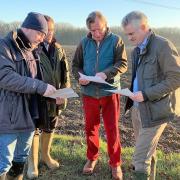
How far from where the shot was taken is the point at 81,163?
5691 millimetres

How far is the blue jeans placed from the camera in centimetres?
413

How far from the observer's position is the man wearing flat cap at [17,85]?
157 inches

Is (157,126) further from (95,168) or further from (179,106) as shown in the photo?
(95,168)

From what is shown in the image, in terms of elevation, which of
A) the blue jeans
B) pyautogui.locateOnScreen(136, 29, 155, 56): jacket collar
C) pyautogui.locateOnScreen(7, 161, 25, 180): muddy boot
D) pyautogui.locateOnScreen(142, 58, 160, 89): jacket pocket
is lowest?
pyautogui.locateOnScreen(7, 161, 25, 180): muddy boot

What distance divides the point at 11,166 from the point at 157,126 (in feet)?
5.19

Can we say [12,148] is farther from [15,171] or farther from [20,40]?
[20,40]

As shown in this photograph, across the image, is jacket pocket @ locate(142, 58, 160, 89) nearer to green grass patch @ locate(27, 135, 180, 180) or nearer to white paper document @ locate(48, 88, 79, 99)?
white paper document @ locate(48, 88, 79, 99)

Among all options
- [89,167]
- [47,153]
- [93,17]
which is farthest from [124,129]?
[93,17]

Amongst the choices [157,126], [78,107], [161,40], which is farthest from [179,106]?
→ [78,107]

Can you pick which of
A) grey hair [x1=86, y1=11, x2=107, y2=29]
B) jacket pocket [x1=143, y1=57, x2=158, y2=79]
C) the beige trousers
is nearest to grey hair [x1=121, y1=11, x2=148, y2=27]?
jacket pocket [x1=143, y1=57, x2=158, y2=79]

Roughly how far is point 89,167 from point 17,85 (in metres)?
1.91

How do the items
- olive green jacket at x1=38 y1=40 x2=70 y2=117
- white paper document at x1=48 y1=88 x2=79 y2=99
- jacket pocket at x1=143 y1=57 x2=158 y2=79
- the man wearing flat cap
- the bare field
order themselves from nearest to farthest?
the man wearing flat cap
jacket pocket at x1=143 y1=57 x2=158 y2=79
white paper document at x1=48 y1=88 x2=79 y2=99
olive green jacket at x1=38 y1=40 x2=70 y2=117
the bare field

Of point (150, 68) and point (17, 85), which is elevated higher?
point (150, 68)

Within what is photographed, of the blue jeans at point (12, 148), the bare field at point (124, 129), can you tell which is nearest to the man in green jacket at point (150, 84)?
the blue jeans at point (12, 148)
